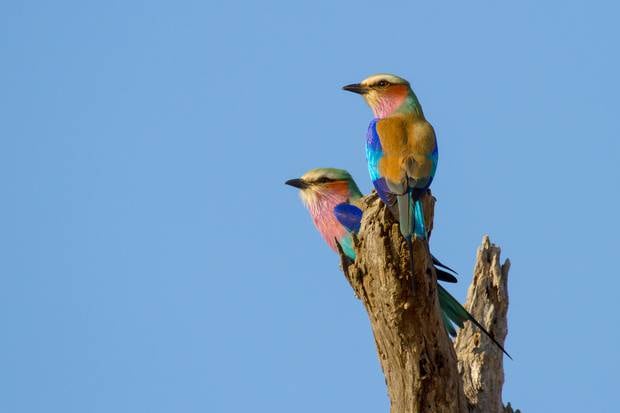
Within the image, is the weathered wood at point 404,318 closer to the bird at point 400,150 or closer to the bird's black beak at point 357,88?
the bird at point 400,150

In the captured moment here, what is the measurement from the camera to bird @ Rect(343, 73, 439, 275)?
627 centimetres

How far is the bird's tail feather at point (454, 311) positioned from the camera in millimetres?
7215

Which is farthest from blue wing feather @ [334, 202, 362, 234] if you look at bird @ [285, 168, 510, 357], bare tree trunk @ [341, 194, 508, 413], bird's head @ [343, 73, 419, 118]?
bare tree trunk @ [341, 194, 508, 413]

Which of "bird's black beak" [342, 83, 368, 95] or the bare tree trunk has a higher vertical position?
"bird's black beak" [342, 83, 368, 95]

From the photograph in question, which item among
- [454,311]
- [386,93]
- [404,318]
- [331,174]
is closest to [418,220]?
[404,318]

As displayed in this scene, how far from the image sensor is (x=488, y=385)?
287 inches

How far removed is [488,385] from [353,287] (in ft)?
4.84

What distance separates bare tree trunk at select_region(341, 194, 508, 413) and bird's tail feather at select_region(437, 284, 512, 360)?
938 millimetres

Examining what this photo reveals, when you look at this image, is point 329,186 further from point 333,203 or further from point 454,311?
point 454,311

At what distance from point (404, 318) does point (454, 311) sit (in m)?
1.36

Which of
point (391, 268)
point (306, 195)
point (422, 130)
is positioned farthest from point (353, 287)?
point (306, 195)

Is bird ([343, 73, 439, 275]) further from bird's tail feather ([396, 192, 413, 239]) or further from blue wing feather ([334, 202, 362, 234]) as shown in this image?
blue wing feather ([334, 202, 362, 234])

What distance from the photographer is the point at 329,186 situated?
8.53 m

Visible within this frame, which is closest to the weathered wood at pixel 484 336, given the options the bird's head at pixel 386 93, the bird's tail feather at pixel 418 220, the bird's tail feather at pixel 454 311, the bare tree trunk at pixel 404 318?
the bird's tail feather at pixel 454 311
